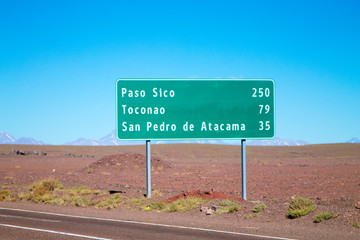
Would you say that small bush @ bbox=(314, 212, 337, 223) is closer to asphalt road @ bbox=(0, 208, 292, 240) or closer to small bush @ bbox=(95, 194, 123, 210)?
asphalt road @ bbox=(0, 208, 292, 240)

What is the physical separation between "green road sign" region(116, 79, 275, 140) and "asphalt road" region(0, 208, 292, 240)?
592 cm

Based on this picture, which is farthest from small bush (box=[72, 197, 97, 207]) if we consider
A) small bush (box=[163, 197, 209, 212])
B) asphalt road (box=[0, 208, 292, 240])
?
asphalt road (box=[0, 208, 292, 240])

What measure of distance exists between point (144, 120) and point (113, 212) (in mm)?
4500

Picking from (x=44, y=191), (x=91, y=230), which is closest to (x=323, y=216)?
(x=91, y=230)

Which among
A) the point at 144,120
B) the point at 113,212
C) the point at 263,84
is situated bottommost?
the point at 113,212

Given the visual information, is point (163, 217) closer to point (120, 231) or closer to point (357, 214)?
point (120, 231)

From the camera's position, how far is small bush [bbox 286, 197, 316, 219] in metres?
15.6

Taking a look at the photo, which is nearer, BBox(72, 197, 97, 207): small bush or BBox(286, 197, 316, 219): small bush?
BBox(286, 197, 316, 219): small bush

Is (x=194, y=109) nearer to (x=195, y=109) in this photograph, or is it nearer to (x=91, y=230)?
(x=195, y=109)

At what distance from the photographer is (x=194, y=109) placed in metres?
21.6

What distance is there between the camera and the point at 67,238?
480 inches

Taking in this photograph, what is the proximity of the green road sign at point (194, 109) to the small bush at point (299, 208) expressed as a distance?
545 centimetres

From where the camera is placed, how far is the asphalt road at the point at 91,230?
12452mm

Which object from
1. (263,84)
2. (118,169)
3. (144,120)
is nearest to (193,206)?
(144,120)
